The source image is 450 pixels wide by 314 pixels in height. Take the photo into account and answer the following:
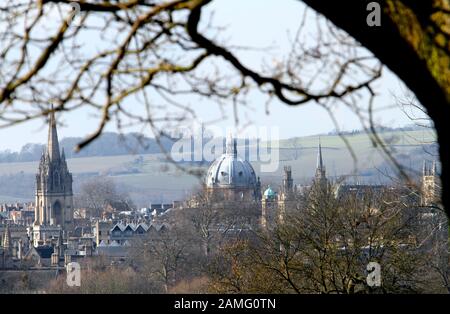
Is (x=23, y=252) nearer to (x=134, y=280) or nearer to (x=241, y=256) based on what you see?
(x=134, y=280)

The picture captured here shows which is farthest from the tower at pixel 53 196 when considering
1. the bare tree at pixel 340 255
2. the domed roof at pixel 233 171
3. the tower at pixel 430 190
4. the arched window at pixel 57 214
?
the bare tree at pixel 340 255

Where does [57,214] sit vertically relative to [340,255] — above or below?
below

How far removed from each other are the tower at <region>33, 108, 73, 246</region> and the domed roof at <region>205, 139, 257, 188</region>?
14115 millimetres

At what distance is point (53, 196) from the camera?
124875mm

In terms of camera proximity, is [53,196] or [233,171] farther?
[233,171]

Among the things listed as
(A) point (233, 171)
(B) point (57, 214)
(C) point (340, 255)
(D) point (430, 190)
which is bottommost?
(B) point (57, 214)

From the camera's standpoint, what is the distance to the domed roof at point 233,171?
5039 inches

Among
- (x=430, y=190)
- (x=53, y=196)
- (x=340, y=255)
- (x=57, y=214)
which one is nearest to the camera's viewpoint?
(x=340, y=255)

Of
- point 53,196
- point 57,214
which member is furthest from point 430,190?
point 57,214

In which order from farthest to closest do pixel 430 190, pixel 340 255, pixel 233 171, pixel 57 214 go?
1. pixel 233 171
2. pixel 57 214
3. pixel 430 190
4. pixel 340 255

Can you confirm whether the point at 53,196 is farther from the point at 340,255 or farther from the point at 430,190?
the point at 340,255

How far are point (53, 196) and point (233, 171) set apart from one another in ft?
57.9

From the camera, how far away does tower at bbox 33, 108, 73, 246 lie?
120369mm

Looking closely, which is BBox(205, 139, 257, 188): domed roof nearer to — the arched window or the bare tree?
the arched window
